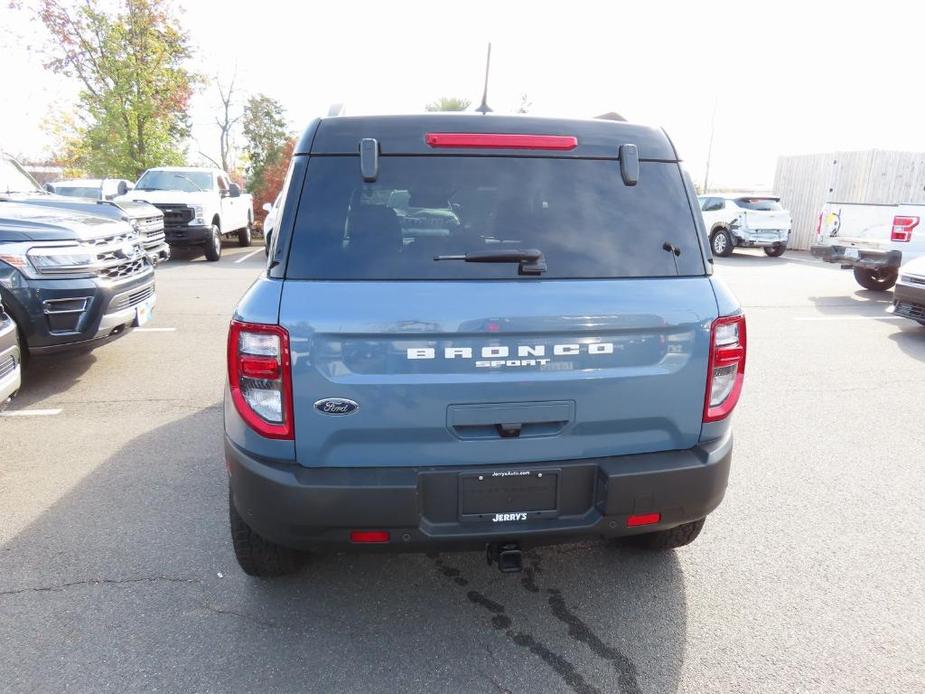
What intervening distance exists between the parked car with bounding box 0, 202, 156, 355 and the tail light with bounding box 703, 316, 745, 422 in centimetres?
500

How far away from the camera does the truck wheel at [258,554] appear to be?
8.87 ft

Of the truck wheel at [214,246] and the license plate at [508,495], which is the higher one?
the license plate at [508,495]

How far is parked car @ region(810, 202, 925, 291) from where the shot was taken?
34.7 ft

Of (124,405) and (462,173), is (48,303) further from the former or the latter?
(462,173)

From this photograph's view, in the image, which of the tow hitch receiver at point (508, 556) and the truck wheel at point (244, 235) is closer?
the tow hitch receiver at point (508, 556)

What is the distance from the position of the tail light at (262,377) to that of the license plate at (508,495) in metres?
0.64

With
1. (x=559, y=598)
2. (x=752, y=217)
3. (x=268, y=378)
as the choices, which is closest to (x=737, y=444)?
(x=559, y=598)

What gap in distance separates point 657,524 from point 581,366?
68 cm

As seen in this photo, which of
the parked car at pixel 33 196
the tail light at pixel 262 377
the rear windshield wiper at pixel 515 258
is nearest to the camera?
the tail light at pixel 262 377

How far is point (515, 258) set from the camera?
228 cm

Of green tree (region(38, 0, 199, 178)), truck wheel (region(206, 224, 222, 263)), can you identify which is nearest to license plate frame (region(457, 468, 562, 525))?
truck wheel (region(206, 224, 222, 263))

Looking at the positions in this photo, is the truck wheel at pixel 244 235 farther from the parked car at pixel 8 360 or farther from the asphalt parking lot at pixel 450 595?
the parked car at pixel 8 360

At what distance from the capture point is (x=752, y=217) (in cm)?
1852

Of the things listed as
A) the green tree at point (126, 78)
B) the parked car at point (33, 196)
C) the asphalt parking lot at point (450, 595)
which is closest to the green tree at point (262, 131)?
the green tree at point (126, 78)
